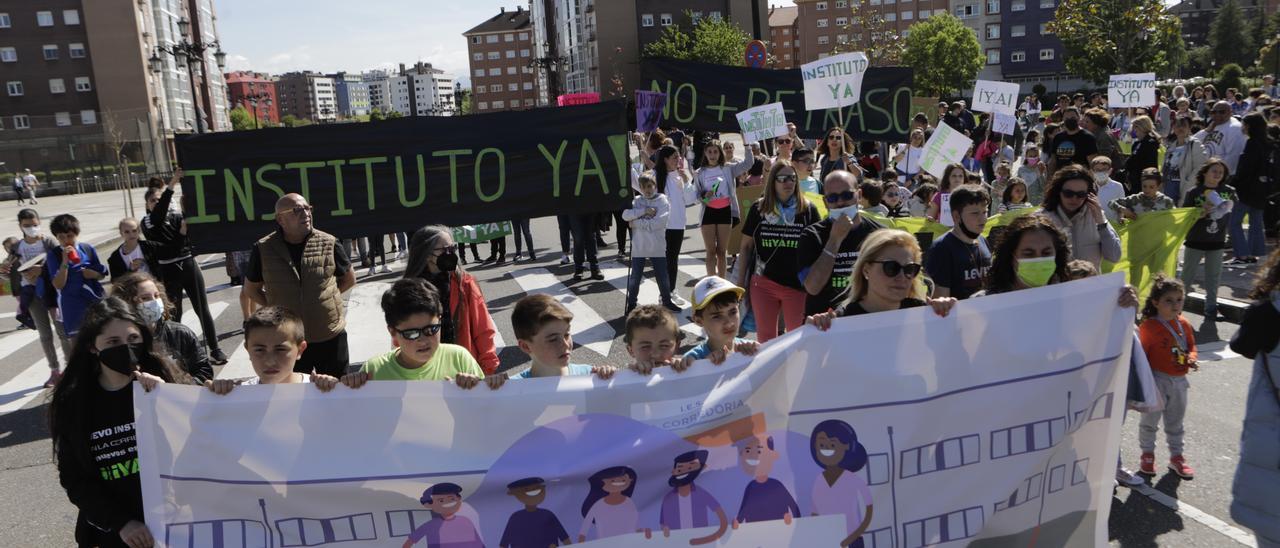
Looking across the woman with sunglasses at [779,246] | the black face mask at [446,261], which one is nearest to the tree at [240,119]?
the woman with sunglasses at [779,246]

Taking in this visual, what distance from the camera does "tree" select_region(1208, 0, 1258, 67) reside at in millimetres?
91875

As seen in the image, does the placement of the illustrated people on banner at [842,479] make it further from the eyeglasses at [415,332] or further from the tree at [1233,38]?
the tree at [1233,38]

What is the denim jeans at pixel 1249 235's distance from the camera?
10.2m

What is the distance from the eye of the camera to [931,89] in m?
84.6

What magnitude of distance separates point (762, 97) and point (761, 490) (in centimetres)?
767

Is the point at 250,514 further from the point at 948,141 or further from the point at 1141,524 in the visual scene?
the point at 948,141

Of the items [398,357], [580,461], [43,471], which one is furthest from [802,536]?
[43,471]

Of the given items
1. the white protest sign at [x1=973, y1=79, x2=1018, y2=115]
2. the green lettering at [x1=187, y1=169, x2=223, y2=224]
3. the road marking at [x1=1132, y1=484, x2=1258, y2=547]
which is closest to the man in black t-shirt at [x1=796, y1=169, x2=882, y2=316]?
the road marking at [x1=1132, y1=484, x2=1258, y2=547]

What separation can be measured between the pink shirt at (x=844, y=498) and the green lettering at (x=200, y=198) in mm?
4253

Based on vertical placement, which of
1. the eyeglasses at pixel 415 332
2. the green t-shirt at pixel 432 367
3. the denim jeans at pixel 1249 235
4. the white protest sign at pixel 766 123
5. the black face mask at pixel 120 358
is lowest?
the denim jeans at pixel 1249 235

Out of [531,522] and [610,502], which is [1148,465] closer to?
[610,502]

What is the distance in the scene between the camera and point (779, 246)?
19.6ft

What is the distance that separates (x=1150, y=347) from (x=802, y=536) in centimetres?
278

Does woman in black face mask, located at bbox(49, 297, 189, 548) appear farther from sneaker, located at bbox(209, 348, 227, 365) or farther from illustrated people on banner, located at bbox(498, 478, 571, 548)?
sneaker, located at bbox(209, 348, 227, 365)
